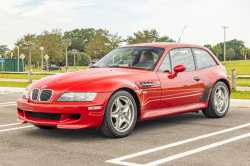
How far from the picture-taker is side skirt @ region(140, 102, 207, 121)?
556cm

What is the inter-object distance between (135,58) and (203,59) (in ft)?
5.54

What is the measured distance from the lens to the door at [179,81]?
5848mm

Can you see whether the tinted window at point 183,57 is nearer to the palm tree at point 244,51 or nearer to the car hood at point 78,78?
the car hood at point 78,78

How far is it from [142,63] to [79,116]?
1.75 m

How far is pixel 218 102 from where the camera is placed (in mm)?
7145

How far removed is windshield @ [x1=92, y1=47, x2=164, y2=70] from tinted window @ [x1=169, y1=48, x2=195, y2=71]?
304 millimetres

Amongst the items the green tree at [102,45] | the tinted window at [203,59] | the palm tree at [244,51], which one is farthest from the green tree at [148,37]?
the palm tree at [244,51]

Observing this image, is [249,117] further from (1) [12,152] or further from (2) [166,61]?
(1) [12,152]

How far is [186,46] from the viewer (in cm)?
684

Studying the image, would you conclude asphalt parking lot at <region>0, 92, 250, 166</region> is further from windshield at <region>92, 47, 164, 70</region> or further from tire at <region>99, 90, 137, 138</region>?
windshield at <region>92, 47, 164, 70</region>

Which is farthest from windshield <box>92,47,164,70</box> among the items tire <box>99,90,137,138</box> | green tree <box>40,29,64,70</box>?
green tree <box>40,29,64,70</box>

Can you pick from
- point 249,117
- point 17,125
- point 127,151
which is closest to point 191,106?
point 249,117

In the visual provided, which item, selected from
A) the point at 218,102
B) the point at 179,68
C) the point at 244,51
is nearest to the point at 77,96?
the point at 179,68

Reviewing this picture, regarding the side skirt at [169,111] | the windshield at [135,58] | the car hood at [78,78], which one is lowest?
the side skirt at [169,111]
